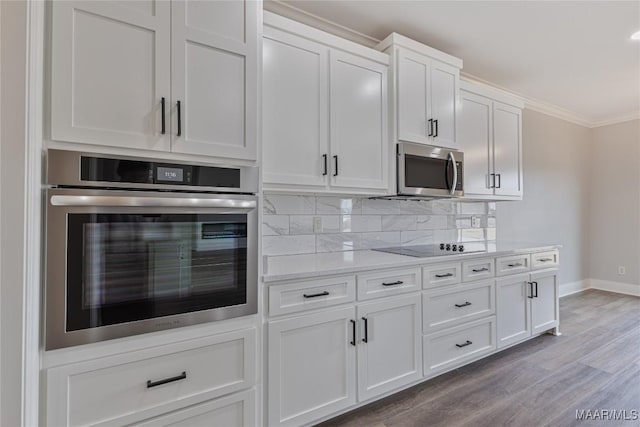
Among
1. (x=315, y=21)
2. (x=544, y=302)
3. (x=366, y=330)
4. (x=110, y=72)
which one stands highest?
(x=315, y=21)

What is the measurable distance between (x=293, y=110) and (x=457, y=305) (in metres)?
1.85

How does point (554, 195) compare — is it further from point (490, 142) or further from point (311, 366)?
point (311, 366)

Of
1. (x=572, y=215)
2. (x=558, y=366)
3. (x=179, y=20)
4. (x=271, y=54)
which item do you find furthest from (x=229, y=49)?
(x=572, y=215)

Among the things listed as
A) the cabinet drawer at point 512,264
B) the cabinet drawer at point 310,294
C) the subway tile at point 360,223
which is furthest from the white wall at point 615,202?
the cabinet drawer at point 310,294

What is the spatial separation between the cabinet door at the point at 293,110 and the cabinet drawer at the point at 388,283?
26.9 inches

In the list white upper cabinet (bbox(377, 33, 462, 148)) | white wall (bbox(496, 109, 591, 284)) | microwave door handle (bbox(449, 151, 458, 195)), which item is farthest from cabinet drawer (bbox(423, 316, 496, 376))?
white wall (bbox(496, 109, 591, 284))

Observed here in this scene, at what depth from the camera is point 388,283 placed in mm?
1968

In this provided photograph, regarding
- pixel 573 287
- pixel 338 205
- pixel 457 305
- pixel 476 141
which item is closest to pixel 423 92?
pixel 476 141

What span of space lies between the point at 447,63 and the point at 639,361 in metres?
2.97

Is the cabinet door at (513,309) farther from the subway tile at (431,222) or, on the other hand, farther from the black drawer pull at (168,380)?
the black drawer pull at (168,380)

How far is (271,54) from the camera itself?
6.12ft

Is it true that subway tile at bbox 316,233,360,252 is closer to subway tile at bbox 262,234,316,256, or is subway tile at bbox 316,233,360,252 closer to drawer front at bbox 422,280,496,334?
subway tile at bbox 262,234,316,256

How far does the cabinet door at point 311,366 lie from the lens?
159 centimetres

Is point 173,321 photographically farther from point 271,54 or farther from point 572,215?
point 572,215
